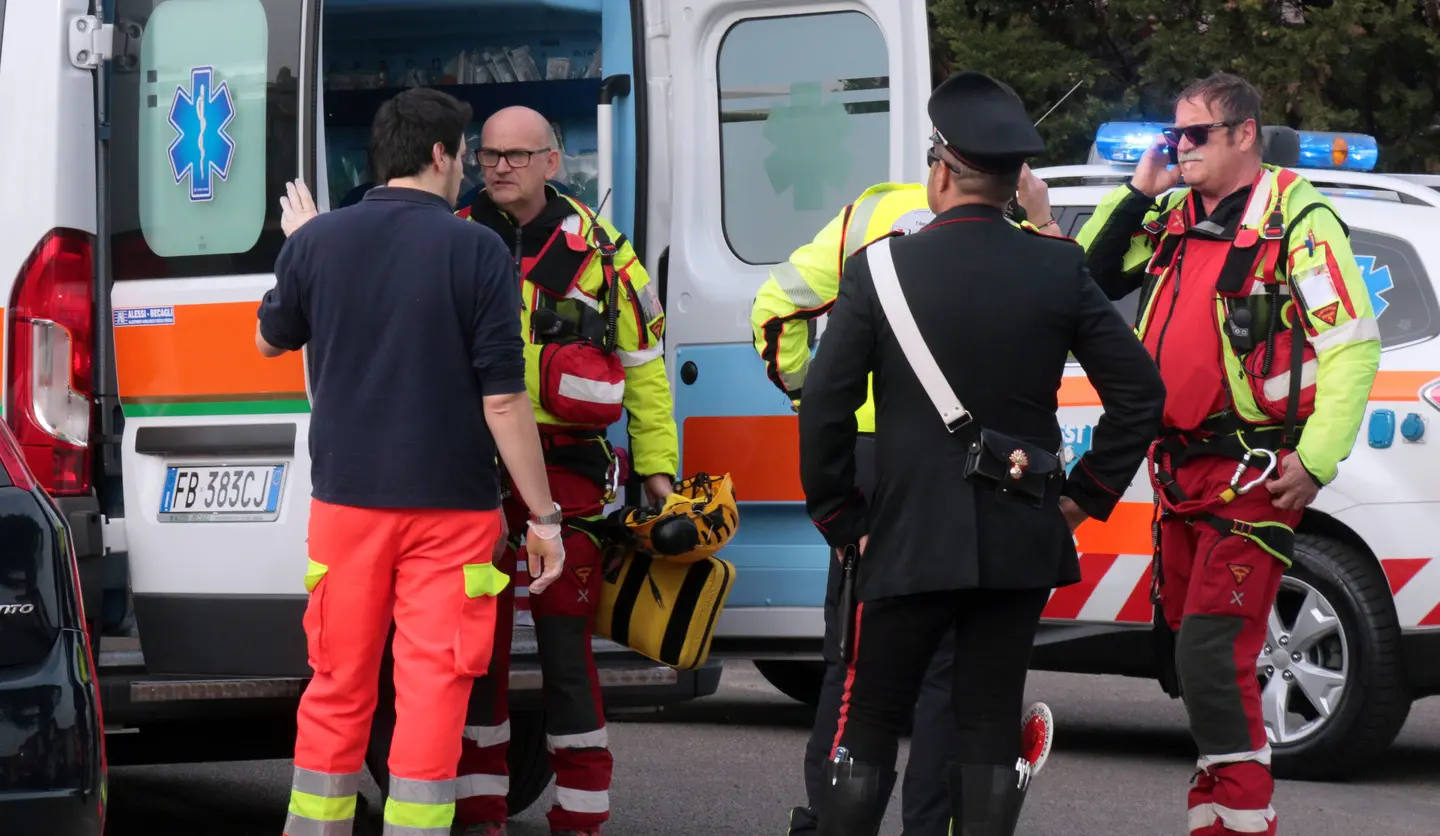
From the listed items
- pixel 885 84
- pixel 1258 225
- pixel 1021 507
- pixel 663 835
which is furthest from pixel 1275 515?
pixel 663 835

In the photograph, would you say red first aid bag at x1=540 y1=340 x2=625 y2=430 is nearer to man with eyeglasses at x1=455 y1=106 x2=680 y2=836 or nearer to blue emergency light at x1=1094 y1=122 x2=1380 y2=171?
man with eyeglasses at x1=455 y1=106 x2=680 y2=836

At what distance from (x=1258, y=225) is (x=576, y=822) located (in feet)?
6.93

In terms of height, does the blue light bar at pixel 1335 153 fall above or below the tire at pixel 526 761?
above

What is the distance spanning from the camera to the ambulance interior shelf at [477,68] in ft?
21.9

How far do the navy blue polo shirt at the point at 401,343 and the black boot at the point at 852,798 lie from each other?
977mm

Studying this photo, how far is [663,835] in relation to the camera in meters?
5.54

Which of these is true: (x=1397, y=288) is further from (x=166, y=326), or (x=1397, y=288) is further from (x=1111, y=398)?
(x=166, y=326)

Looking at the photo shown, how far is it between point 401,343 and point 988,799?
149 centimetres

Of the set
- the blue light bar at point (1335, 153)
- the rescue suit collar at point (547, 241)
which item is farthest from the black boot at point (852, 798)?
the blue light bar at point (1335, 153)

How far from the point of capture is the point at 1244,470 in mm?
4676

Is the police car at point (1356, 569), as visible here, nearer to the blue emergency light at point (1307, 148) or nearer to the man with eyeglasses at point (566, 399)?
the blue emergency light at point (1307, 148)

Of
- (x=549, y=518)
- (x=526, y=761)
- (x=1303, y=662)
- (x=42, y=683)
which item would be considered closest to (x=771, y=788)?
(x=526, y=761)

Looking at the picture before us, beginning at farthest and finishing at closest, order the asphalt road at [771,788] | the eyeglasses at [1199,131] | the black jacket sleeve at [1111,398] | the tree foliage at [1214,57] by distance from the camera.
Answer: the tree foliage at [1214,57] → the asphalt road at [771,788] → the eyeglasses at [1199,131] → the black jacket sleeve at [1111,398]

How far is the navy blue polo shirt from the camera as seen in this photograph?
4324 mm
